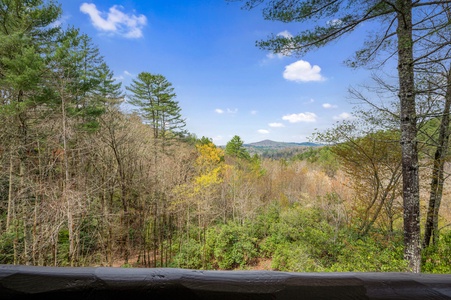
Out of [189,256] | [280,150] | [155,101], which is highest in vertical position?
[280,150]

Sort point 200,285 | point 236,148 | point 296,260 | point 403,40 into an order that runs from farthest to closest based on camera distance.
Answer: point 236,148, point 296,260, point 403,40, point 200,285

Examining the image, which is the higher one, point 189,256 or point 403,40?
point 403,40

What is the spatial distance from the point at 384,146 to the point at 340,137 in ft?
4.97

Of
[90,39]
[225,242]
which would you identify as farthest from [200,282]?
[90,39]

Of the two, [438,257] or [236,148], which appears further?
[236,148]

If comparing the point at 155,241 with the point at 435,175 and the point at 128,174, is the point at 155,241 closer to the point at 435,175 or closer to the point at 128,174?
the point at 128,174

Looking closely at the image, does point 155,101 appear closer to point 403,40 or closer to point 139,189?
point 139,189

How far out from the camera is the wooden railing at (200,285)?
0.59m

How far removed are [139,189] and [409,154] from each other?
1025 cm

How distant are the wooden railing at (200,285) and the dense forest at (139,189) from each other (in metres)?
3.09

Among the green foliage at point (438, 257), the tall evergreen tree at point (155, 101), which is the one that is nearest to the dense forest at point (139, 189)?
the green foliage at point (438, 257)

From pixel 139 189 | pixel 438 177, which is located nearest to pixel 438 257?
pixel 438 177

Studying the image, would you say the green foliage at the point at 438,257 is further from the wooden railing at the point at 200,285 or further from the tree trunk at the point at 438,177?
the wooden railing at the point at 200,285

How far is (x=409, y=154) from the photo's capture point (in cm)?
332
